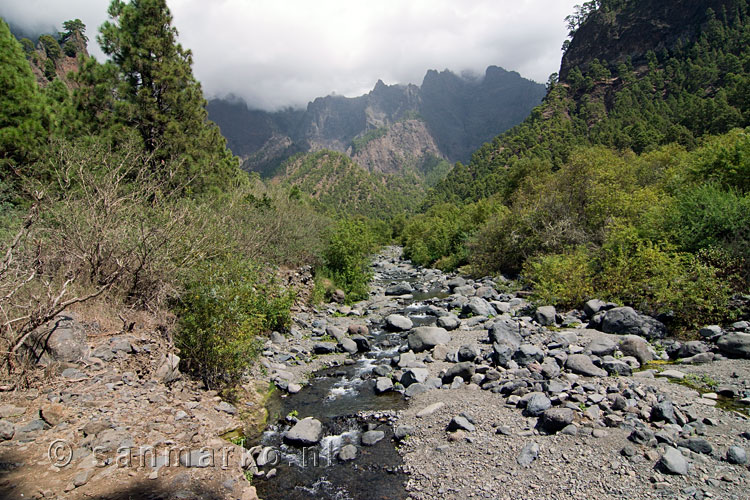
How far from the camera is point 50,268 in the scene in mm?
9031

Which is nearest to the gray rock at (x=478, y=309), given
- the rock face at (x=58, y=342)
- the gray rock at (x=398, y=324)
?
the gray rock at (x=398, y=324)

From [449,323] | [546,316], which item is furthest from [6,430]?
[546,316]

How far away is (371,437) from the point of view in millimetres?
8445

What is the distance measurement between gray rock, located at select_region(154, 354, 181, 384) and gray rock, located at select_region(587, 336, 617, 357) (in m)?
11.3

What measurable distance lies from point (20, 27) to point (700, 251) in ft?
416

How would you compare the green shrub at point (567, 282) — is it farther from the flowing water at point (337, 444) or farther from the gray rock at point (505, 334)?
the flowing water at point (337, 444)

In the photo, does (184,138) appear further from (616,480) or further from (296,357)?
(616,480)

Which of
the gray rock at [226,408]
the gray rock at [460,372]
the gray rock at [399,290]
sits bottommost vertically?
the gray rock at [399,290]

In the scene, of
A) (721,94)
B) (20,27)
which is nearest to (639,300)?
(721,94)

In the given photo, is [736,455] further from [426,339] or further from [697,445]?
[426,339]

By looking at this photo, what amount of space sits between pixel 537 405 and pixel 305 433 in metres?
5.19

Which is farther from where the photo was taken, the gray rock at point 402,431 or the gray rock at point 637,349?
the gray rock at point 637,349

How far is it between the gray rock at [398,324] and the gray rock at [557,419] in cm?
1040

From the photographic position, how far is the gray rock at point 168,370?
838 centimetres
